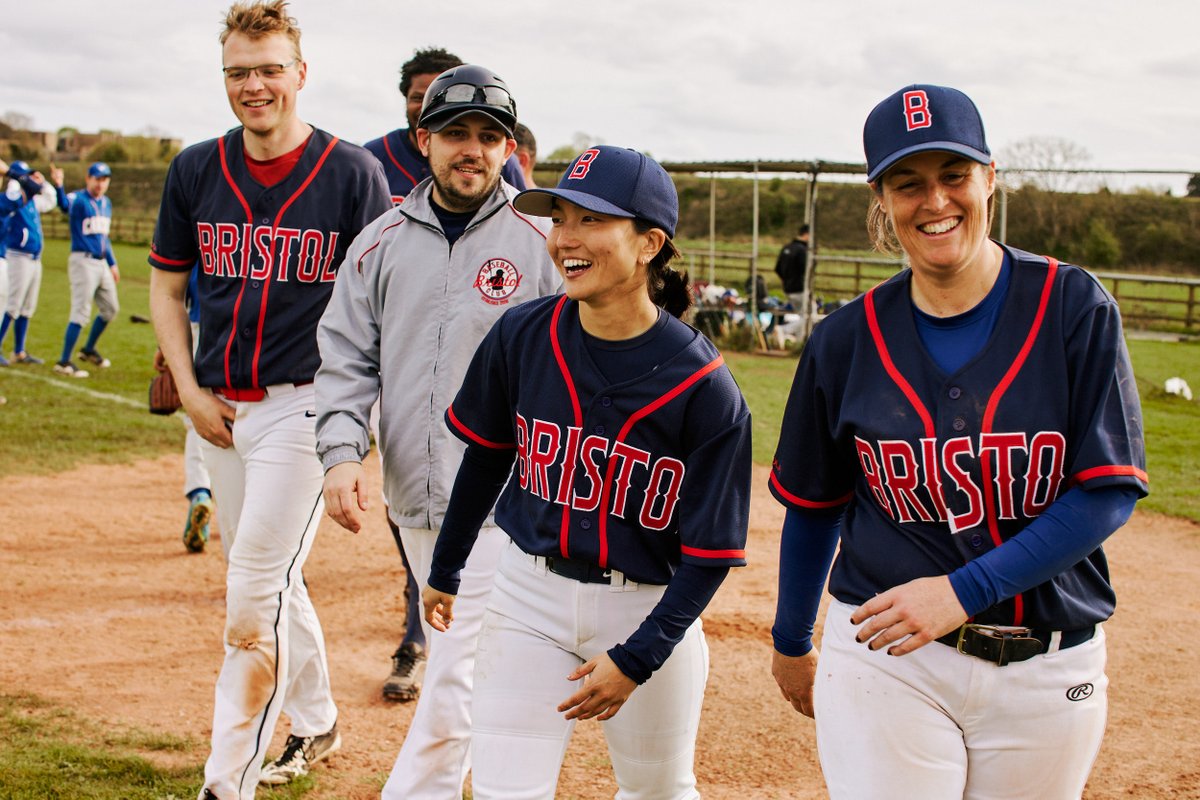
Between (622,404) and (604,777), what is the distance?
1987mm

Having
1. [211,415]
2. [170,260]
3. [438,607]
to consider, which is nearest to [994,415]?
[438,607]

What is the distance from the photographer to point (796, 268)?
17922mm

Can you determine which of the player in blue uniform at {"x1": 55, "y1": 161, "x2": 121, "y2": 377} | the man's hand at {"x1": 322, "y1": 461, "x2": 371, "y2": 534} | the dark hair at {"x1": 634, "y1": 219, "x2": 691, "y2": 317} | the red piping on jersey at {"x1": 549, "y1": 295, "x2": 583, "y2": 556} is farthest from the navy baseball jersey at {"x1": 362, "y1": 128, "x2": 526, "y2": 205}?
the player in blue uniform at {"x1": 55, "y1": 161, "x2": 121, "y2": 377}

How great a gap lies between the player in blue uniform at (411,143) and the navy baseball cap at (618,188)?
2670 mm

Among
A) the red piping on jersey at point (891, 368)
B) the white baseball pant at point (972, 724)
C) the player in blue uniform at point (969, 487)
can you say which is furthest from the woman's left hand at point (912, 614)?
the red piping on jersey at point (891, 368)

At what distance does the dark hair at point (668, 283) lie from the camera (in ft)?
9.76

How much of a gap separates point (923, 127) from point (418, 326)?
176cm

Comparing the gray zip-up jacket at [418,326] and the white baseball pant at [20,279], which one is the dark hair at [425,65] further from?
the white baseball pant at [20,279]

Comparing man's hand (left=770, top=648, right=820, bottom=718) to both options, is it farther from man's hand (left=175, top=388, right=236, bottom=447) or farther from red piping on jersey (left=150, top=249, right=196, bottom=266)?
red piping on jersey (left=150, top=249, right=196, bottom=266)

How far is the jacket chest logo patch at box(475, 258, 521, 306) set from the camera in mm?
3531

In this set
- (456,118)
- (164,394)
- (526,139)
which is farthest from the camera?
(526,139)

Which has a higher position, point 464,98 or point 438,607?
point 464,98

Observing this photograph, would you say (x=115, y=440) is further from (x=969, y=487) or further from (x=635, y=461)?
(x=969, y=487)

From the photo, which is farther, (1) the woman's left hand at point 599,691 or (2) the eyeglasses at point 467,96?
(2) the eyeglasses at point 467,96
